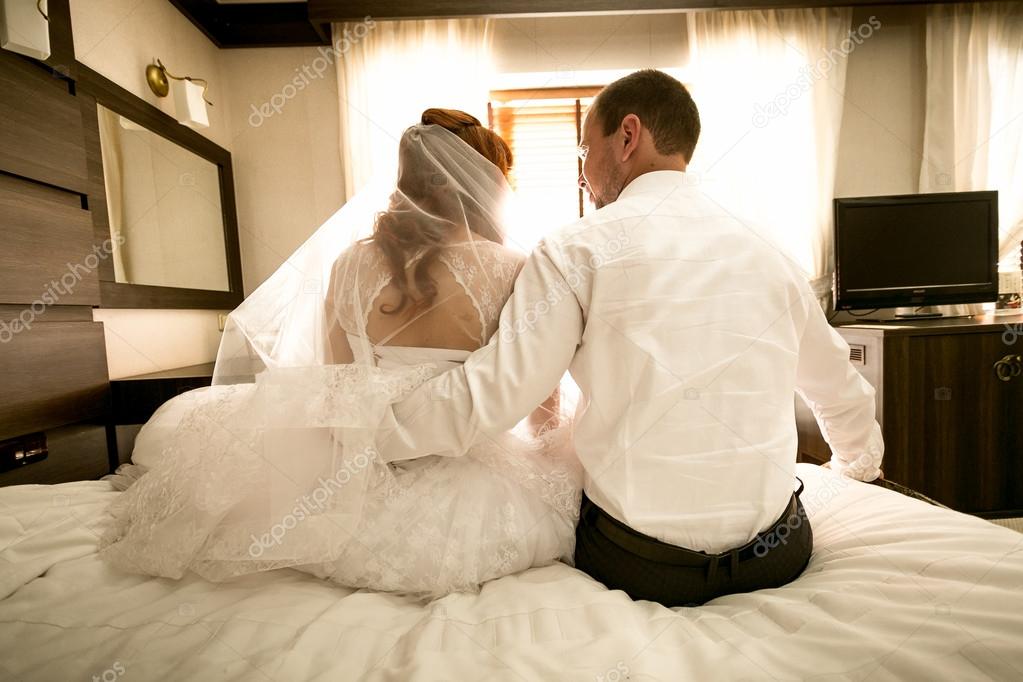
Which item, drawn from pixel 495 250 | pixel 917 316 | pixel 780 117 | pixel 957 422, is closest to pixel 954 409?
pixel 957 422

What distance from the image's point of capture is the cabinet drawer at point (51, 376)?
1.38 metres

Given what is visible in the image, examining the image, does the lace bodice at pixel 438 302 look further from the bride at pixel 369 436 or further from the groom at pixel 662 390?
the groom at pixel 662 390

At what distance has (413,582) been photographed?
2.60 ft

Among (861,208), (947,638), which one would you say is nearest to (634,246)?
(947,638)

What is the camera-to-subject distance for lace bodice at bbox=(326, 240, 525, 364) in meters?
0.95

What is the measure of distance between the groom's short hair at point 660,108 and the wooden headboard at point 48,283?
164 centimetres

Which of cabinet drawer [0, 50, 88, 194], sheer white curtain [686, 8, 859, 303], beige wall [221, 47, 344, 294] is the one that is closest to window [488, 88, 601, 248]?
sheer white curtain [686, 8, 859, 303]

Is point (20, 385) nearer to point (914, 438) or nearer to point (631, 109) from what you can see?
point (631, 109)

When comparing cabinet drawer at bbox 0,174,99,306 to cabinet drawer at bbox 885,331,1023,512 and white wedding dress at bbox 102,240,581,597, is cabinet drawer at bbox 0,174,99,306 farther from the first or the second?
cabinet drawer at bbox 885,331,1023,512

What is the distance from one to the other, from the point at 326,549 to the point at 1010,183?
357 cm

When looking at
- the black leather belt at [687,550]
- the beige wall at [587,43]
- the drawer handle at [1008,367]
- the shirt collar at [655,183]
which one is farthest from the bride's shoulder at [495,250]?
the drawer handle at [1008,367]

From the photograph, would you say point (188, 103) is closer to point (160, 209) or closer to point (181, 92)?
point (181, 92)

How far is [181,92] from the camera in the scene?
2186 millimetres

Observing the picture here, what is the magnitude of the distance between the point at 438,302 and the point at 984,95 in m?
3.25
